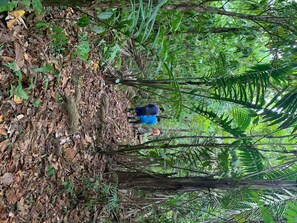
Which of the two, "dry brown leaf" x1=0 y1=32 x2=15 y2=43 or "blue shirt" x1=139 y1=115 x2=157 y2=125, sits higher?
"dry brown leaf" x1=0 y1=32 x2=15 y2=43

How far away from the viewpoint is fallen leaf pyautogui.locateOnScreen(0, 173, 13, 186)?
207 centimetres

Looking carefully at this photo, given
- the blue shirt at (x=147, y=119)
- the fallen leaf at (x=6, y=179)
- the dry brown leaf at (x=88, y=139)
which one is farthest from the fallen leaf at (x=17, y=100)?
the blue shirt at (x=147, y=119)

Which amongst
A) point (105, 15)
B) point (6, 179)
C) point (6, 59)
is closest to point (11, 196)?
point (6, 179)

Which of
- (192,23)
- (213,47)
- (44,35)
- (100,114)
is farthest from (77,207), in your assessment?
(213,47)

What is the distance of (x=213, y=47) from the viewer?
149 inches

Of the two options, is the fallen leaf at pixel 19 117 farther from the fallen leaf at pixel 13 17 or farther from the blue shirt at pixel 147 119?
the blue shirt at pixel 147 119

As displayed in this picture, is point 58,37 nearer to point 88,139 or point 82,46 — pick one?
point 82,46

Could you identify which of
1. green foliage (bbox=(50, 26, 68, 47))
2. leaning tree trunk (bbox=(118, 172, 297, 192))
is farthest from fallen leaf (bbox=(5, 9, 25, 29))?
leaning tree trunk (bbox=(118, 172, 297, 192))

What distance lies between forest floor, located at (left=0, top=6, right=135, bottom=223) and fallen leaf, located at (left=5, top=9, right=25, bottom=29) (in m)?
0.04

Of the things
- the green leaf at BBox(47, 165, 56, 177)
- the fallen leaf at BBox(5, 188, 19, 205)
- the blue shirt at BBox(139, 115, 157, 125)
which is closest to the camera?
the fallen leaf at BBox(5, 188, 19, 205)

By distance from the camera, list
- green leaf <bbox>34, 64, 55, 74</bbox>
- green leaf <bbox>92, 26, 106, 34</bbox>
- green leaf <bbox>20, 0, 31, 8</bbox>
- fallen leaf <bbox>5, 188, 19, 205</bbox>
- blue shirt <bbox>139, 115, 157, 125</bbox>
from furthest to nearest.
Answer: blue shirt <bbox>139, 115, 157, 125</bbox> < green leaf <bbox>92, 26, 106, 34</bbox> < green leaf <bbox>34, 64, 55, 74</bbox> < fallen leaf <bbox>5, 188, 19, 205</bbox> < green leaf <bbox>20, 0, 31, 8</bbox>

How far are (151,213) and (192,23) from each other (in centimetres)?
193

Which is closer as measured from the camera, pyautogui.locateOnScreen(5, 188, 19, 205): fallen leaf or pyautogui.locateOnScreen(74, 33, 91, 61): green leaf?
pyautogui.locateOnScreen(5, 188, 19, 205): fallen leaf

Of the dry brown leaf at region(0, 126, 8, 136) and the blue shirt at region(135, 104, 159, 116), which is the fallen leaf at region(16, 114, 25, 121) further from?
the blue shirt at region(135, 104, 159, 116)
